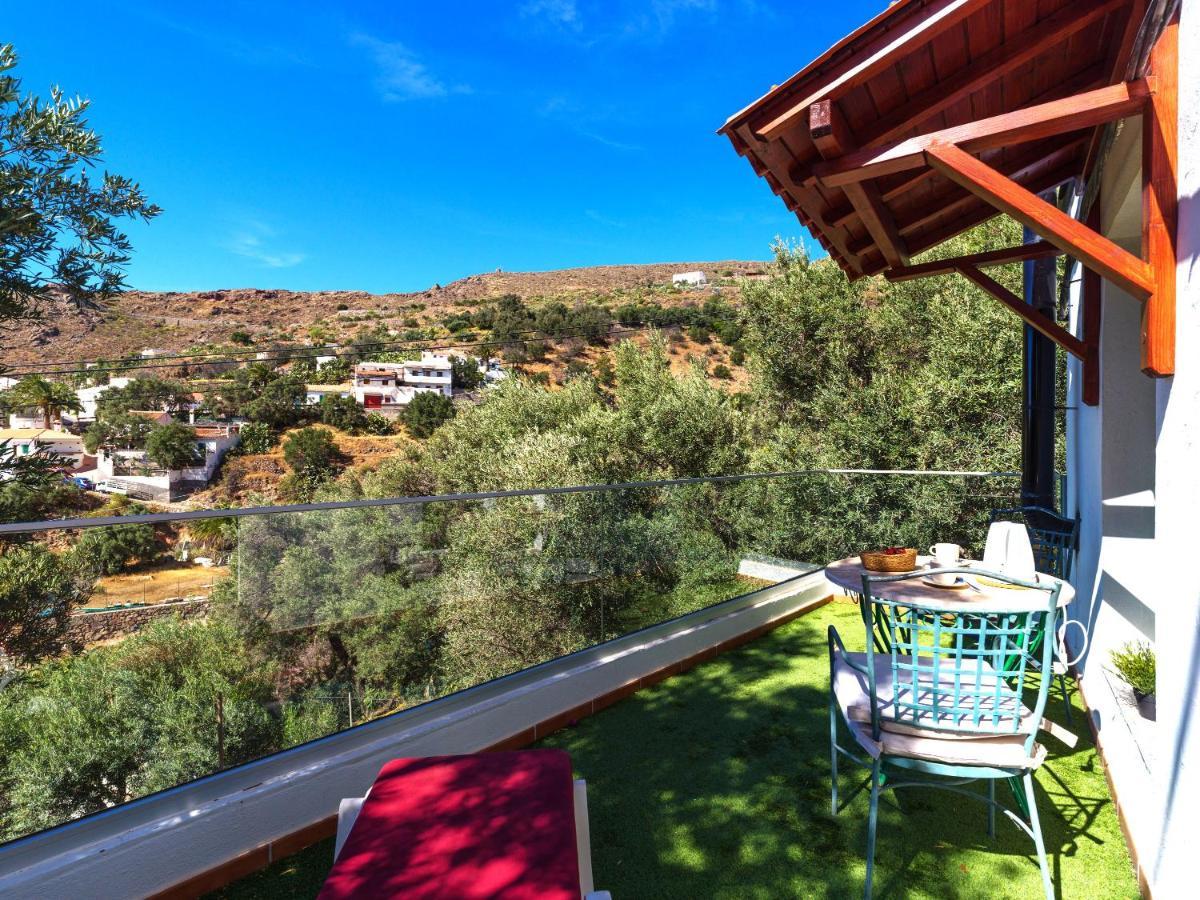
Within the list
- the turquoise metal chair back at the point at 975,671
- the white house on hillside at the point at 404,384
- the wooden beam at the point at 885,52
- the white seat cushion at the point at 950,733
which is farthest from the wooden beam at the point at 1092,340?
the white house on hillside at the point at 404,384

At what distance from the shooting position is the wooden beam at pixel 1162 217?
6.18 feet

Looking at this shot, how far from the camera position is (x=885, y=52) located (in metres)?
2.31

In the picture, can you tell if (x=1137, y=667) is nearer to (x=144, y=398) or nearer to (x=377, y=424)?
(x=377, y=424)

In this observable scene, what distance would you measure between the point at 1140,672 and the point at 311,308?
67021 millimetres

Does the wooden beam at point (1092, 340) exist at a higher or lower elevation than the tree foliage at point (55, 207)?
lower

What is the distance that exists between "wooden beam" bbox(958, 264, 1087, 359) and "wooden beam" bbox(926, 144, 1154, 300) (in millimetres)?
1789

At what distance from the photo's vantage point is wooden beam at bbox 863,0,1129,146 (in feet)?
8.10

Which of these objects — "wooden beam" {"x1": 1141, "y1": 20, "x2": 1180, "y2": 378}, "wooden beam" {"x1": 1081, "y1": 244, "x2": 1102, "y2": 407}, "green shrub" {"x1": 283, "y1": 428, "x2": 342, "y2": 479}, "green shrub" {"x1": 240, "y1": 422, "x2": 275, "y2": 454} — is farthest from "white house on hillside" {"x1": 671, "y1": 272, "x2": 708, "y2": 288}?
"wooden beam" {"x1": 1141, "y1": 20, "x2": 1180, "y2": 378}

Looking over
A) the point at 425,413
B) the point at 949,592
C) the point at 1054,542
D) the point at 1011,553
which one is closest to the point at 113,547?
the point at 949,592

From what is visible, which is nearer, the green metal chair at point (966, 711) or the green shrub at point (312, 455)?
the green metal chair at point (966, 711)

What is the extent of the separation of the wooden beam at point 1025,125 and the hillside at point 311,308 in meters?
40.3

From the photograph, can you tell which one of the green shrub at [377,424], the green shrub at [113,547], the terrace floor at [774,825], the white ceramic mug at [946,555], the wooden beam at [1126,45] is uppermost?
the wooden beam at [1126,45]

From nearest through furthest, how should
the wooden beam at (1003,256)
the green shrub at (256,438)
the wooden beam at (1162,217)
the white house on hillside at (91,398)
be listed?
1. the wooden beam at (1162,217)
2. the wooden beam at (1003,256)
3. the green shrub at (256,438)
4. the white house on hillside at (91,398)

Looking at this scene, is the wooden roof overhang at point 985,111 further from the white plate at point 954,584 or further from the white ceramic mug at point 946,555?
the white ceramic mug at point 946,555
